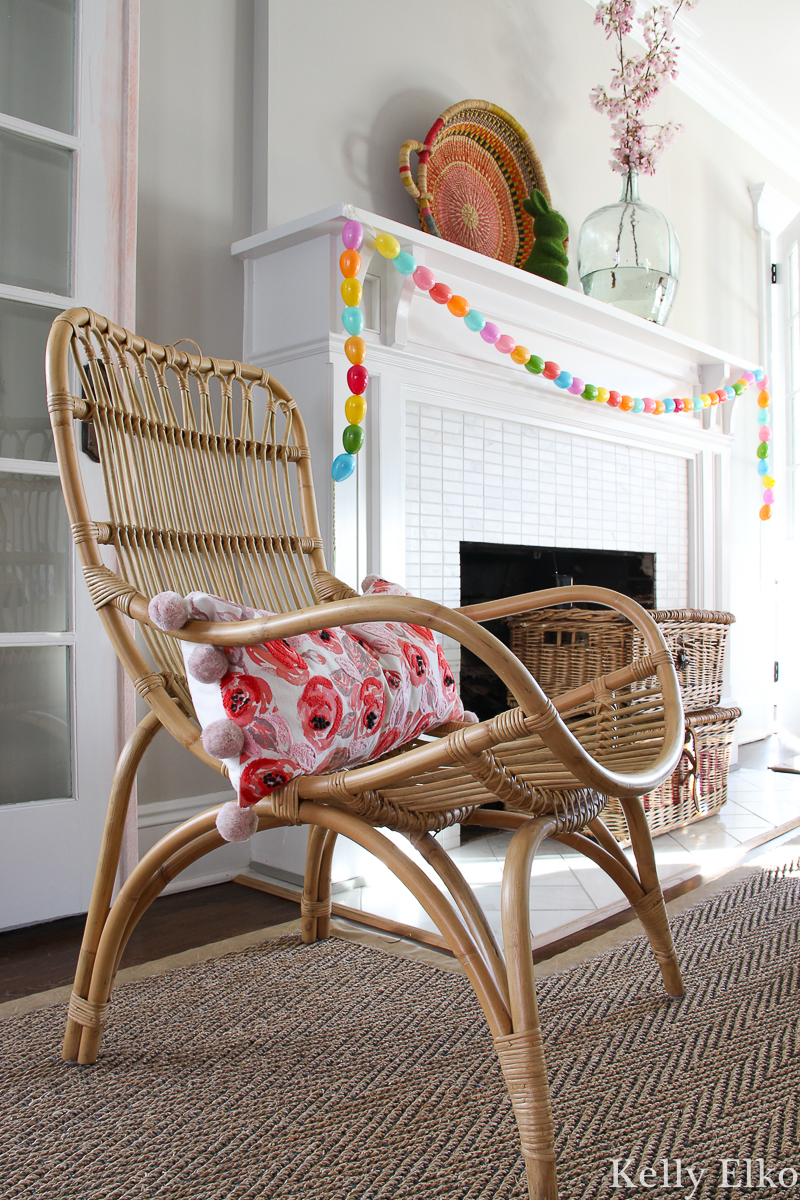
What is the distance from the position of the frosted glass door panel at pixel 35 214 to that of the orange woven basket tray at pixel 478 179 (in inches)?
33.7

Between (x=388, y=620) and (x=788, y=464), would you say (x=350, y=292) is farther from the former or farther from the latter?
(x=788, y=464)

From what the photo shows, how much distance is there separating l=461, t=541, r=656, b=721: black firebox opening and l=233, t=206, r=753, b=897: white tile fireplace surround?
62 mm

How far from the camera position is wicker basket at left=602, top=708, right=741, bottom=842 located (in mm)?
2137

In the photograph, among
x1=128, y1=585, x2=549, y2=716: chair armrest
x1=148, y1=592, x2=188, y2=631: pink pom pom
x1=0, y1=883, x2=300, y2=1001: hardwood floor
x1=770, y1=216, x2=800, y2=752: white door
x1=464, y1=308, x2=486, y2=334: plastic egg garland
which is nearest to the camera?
x1=128, y1=585, x2=549, y2=716: chair armrest

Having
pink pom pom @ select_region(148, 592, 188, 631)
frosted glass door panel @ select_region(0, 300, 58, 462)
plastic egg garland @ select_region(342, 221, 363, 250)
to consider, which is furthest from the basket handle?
pink pom pom @ select_region(148, 592, 188, 631)

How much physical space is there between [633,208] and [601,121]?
0.56 meters

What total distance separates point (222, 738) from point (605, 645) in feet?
4.55

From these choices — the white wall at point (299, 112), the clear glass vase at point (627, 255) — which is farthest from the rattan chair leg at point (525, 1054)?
the clear glass vase at point (627, 255)

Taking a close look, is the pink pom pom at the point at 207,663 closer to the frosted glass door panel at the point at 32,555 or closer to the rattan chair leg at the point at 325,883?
the rattan chair leg at the point at 325,883

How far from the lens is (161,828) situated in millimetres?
Answer: 1795

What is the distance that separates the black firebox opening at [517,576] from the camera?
239 centimetres

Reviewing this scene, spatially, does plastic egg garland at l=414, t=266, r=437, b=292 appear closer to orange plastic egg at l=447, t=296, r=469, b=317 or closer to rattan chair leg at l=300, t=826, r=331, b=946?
orange plastic egg at l=447, t=296, r=469, b=317

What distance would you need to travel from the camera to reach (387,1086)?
3.38 ft

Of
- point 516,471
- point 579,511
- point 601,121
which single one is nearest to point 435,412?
point 516,471
